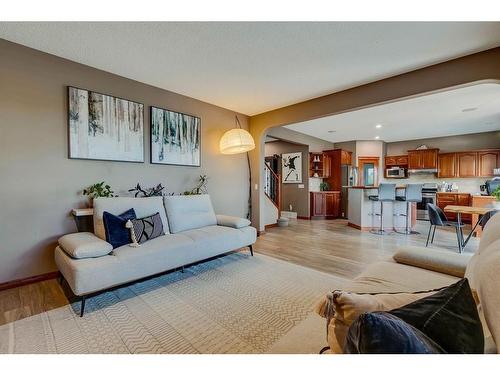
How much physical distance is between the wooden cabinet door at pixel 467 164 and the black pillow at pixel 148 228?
8160mm

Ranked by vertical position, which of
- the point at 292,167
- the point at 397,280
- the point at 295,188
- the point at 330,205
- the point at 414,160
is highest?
the point at 414,160

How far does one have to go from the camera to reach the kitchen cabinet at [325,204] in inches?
292

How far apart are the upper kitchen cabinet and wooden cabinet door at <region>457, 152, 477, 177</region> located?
54 centimetres

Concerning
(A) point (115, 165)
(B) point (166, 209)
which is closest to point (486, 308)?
(B) point (166, 209)

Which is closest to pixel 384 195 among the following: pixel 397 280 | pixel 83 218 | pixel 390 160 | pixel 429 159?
pixel 429 159

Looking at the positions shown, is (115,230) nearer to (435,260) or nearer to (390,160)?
(435,260)

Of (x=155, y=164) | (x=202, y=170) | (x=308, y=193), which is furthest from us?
(x=308, y=193)

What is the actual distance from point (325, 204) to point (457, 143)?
4.19 m

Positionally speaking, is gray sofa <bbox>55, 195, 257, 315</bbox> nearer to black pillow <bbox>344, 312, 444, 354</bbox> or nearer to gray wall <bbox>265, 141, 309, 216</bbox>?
black pillow <bbox>344, 312, 444, 354</bbox>

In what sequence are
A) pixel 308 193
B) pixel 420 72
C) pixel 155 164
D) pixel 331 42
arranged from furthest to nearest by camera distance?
1. pixel 308 193
2. pixel 155 164
3. pixel 420 72
4. pixel 331 42

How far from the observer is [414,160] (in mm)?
7484

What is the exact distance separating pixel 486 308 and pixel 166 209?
3099 millimetres
